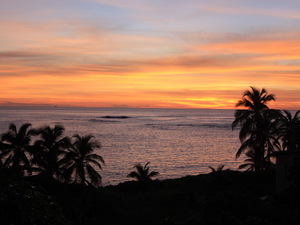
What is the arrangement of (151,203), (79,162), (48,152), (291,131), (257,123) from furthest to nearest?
(257,123) → (79,162) → (48,152) → (291,131) → (151,203)

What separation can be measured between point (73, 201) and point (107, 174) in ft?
83.3

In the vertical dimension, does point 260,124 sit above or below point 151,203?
above

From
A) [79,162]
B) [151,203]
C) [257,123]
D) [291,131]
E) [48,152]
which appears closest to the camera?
[151,203]

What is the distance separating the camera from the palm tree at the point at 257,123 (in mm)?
39469

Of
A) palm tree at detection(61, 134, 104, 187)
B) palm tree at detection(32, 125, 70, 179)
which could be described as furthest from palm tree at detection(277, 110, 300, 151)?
palm tree at detection(32, 125, 70, 179)

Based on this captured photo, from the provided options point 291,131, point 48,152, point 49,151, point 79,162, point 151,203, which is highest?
point 291,131

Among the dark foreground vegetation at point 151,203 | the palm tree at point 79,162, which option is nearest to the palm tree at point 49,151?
the palm tree at point 79,162

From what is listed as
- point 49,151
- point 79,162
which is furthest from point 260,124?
point 49,151

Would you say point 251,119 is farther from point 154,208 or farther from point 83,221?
point 83,221

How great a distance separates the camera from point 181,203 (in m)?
32.5

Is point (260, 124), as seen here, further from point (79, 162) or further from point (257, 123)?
point (79, 162)

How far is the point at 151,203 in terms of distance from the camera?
1335 inches

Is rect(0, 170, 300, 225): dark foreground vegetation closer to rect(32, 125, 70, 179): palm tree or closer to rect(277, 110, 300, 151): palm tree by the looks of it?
rect(32, 125, 70, 179): palm tree

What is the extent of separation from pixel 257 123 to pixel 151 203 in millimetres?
16245
